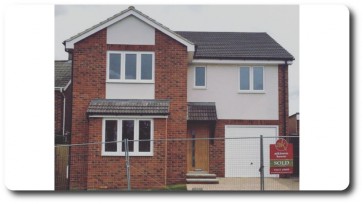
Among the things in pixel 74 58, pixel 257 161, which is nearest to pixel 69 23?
pixel 74 58

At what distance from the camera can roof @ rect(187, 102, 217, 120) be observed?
12.3m

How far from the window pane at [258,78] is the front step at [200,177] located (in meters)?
2.47

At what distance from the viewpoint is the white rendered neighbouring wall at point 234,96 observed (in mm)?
12477

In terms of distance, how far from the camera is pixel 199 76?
1300 cm

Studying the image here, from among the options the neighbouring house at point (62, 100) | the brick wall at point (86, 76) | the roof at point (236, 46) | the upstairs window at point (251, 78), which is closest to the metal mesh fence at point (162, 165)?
the neighbouring house at point (62, 100)

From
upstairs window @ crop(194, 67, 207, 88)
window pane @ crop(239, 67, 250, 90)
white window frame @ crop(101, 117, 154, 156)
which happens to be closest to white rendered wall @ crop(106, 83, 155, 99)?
white window frame @ crop(101, 117, 154, 156)

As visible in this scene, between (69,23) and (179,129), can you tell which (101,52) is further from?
(179,129)

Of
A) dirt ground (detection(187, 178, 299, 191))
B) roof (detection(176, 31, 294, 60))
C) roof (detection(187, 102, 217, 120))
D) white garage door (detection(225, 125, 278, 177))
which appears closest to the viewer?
dirt ground (detection(187, 178, 299, 191))

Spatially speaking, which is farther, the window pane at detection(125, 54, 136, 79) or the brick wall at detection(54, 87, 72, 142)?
the window pane at detection(125, 54, 136, 79)

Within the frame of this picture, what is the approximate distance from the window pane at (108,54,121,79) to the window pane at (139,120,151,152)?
3.58ft

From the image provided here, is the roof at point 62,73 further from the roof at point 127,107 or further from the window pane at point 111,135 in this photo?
the window pane at point 111,135

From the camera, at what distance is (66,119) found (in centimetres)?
1102

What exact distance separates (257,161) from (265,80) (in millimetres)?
2623

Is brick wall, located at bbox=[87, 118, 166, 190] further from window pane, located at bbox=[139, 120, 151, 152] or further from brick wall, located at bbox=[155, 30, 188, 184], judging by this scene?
brick wall, located at bbox=[155, 30, 188, 184]
